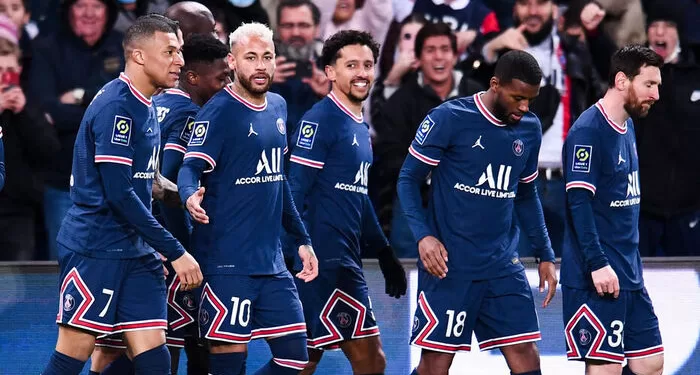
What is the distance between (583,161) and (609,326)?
2.59ft

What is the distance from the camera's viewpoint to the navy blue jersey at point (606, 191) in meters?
6.50

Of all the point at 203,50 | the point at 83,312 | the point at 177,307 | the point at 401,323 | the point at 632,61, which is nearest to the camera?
the point at 83,312

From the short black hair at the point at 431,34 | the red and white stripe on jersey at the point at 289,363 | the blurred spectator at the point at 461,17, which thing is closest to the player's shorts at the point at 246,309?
the red and white stripe on jersey at the point at 289,363

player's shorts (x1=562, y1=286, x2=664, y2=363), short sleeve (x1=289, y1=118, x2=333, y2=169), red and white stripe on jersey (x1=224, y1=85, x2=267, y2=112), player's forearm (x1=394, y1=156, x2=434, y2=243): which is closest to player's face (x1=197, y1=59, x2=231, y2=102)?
short sleeve (x1=289, y1=118, x2=333, y2=169)

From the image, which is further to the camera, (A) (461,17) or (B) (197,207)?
(A) (461,17)

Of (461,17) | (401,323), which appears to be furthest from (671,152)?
(401,323)

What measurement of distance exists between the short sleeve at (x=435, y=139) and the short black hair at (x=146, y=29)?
1.25 metres

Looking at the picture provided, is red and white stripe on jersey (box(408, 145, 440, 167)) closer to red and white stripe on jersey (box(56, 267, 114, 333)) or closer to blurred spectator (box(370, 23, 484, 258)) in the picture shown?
red and white stripe on jersey (box(56, 267, 114, 333))

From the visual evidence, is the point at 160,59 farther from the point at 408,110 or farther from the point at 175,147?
the point at 408,110

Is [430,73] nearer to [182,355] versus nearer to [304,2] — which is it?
[304,2]

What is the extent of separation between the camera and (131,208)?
19.0ft

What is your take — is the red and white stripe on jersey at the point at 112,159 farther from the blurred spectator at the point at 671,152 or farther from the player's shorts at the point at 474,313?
the blurred spectator at the point at 671,152

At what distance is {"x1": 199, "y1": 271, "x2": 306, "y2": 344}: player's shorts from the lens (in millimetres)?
6133

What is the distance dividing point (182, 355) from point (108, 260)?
182 centimetres
